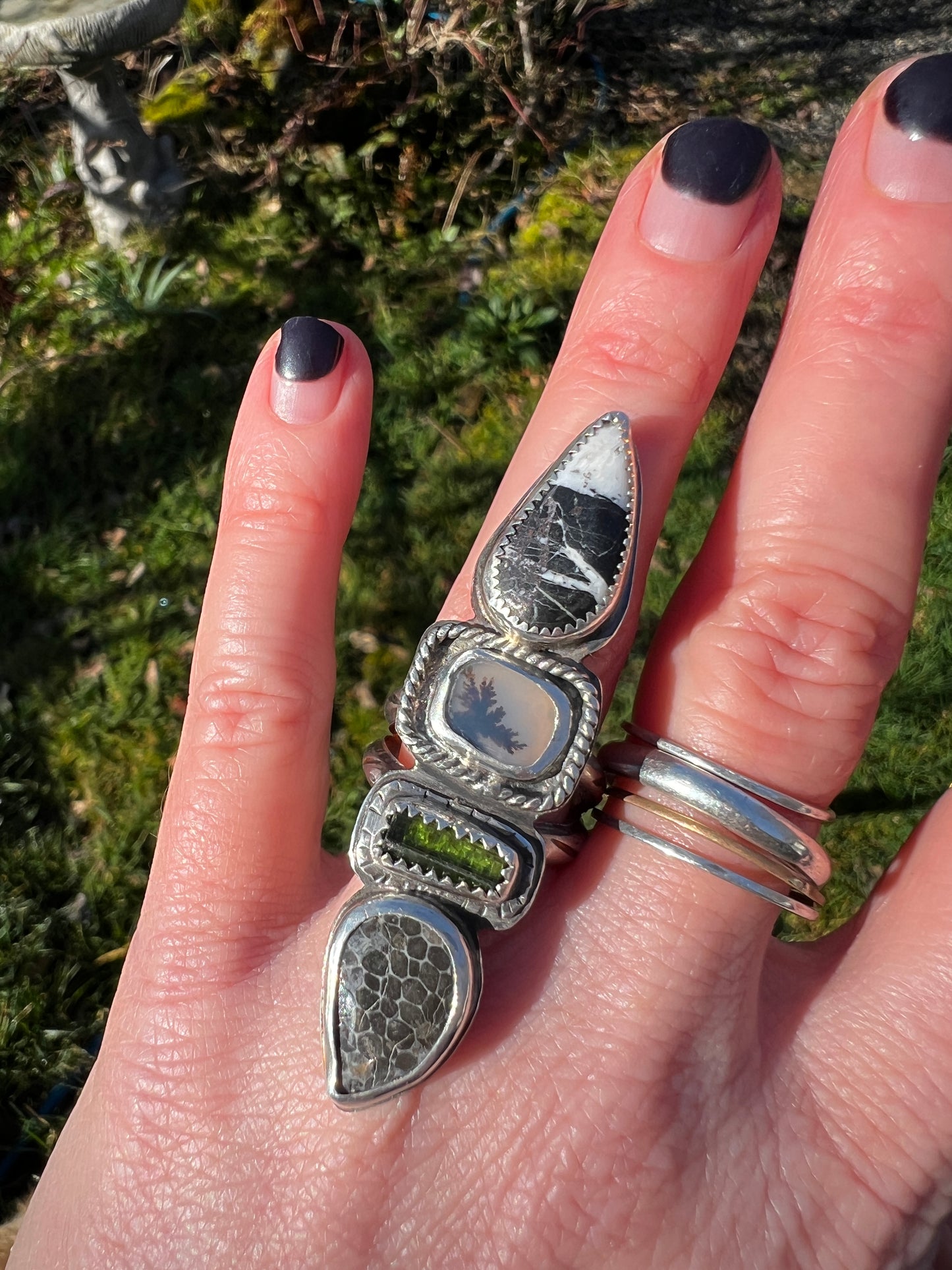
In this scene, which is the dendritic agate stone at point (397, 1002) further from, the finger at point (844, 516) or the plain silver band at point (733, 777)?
the finger at point (844, 516)

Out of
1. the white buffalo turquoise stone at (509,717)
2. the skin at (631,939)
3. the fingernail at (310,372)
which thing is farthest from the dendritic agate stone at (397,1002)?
the fingernail at (310,372)

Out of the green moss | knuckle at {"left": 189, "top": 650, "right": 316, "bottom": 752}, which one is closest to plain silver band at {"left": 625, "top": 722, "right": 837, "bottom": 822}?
knuckle at {"left": 189, "top": 650, "right": 316, "bottom": 752}

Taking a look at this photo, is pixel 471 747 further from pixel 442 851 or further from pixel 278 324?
pixel 278 324

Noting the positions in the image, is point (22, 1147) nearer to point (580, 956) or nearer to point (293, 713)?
point (293, 713)

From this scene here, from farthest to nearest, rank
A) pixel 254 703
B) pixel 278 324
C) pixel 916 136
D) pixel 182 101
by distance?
pixel 182 101
pixel 278 324
pixel 254 703
pixel 916 136

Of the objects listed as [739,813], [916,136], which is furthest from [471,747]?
[916,136]

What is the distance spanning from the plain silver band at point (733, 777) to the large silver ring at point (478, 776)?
13 centimetres

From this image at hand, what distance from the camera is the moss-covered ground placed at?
333cm

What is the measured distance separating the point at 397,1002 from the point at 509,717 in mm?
482

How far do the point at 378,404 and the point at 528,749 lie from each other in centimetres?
278

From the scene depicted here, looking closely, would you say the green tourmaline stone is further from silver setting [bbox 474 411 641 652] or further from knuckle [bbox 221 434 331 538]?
knuckle [bbox 221 434 331 538]

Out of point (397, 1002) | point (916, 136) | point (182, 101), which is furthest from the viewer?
point (182, 101)

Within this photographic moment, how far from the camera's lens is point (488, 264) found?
4.27 meters

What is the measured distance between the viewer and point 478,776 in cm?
151
